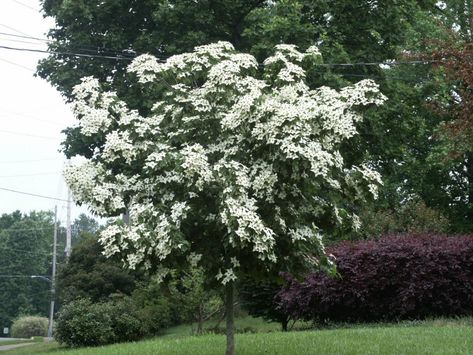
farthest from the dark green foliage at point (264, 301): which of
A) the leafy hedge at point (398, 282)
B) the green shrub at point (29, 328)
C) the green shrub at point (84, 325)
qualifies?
the green shrub at point (29, 328)

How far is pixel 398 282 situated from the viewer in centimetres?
1454

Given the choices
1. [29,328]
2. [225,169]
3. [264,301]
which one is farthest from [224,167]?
[29,328]

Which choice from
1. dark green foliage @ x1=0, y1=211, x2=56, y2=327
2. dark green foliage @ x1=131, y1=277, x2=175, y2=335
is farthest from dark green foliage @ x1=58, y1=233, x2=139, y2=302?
dark green foliage @ x1=0, y1=211, x2=56, y2=327

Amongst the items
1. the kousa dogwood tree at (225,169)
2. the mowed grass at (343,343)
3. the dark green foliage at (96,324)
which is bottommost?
the mowed grass at (343,343)

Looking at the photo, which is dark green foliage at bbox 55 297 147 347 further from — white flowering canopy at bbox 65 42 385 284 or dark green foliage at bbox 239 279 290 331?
white flowering canopy at bbox 65 42 385 284

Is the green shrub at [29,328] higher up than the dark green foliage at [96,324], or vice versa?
the green shrub at [29,328]

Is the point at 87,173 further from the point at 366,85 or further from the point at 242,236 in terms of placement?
the point at 366,85

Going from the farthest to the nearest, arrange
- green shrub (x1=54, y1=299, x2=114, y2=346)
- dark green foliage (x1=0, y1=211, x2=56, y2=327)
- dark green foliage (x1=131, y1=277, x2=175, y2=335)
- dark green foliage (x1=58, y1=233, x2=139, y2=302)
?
dark green foliage (x1=0, y1=211, x2=56, y2=327) → dark green foliage (x1=58, y1=233, x2=139, y2=302) → dark green foliage (x1=131, y1=277, x2=175, y2=335) → green shrub (x1=54, y1=299, x2=114, y2=346)

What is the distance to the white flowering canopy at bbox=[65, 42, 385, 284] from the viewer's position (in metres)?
7.47

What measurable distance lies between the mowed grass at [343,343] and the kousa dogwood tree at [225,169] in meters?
1.77

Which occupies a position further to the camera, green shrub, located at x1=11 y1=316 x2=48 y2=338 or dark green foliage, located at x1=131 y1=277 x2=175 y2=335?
green shrub, located at x1=11 y1=316 x2=48 y2=338

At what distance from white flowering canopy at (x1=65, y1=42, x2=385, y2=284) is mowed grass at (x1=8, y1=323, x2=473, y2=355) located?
197 centimetres

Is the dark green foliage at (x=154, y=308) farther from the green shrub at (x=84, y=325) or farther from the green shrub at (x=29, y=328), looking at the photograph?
the green shrub at (x=29, y=328)

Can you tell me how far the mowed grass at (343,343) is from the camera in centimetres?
956
